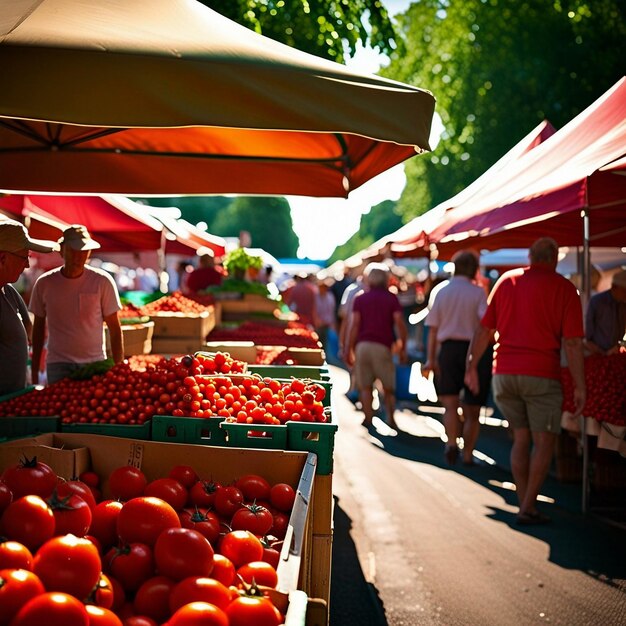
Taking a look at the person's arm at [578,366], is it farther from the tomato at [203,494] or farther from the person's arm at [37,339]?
the person's arm at [37,339]

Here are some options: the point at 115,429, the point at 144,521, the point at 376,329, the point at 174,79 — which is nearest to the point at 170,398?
the point at 115,429

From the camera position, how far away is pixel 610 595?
206 inches

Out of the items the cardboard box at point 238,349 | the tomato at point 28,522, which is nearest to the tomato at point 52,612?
the tomato at point 28,522

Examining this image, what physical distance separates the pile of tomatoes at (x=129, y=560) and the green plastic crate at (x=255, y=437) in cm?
77

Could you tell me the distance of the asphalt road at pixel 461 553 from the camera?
496 cm

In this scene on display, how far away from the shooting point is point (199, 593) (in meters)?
2.29

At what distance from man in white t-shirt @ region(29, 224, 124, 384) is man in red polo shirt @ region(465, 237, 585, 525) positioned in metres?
3.48

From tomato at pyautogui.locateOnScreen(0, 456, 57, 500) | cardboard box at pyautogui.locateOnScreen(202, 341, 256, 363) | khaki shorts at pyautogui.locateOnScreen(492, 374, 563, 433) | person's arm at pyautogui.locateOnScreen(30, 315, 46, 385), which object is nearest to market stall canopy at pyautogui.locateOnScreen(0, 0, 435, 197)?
tomato at pyautogui.locateOnScreen(0, 456, 57, 500)

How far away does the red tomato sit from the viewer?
7.51 feet

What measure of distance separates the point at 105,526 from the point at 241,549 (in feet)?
1.86

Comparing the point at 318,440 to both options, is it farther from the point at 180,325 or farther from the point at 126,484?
the point at 180,325

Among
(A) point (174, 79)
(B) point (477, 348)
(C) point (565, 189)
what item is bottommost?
(B) point (477, 348)

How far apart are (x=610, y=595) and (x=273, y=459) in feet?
9.16

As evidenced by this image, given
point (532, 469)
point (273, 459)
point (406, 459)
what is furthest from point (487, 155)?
point (273, 459)
